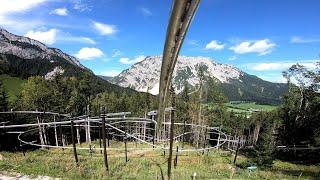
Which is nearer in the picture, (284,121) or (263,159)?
(263,159)

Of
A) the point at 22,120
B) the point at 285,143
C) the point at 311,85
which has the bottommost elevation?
the point at 285,143

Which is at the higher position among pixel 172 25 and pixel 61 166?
pixel 172 25

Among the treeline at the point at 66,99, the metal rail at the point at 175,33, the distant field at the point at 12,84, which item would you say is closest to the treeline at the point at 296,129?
the treeline at the point at 66,99

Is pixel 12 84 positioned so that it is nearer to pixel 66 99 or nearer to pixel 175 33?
pixel 66 99

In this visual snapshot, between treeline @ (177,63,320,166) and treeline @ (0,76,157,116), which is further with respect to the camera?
treeline @ (0,76,157,116)

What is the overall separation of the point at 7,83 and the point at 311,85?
12543 cm

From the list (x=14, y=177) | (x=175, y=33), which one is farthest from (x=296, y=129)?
(x=175, y=33)

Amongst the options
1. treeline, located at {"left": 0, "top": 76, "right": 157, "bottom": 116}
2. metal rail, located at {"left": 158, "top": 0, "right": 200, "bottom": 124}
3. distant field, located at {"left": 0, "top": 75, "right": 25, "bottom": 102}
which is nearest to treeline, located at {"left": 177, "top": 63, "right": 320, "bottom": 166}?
treeline, located at {"left": 0, "top": 76, "right": 157, "bottom": 116}

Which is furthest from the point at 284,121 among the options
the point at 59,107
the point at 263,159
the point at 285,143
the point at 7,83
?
the point at 7,83

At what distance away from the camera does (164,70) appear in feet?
3.44

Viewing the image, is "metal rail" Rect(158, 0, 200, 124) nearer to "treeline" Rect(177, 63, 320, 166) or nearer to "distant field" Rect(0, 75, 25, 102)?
"treeline" Rect(177, 63, 320, 166)

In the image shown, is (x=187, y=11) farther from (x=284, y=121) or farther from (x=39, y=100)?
(x=39, y=100)

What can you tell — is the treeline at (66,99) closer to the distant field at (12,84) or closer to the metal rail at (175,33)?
the distant field at (12,84)

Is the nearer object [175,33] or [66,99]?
[175,33]
